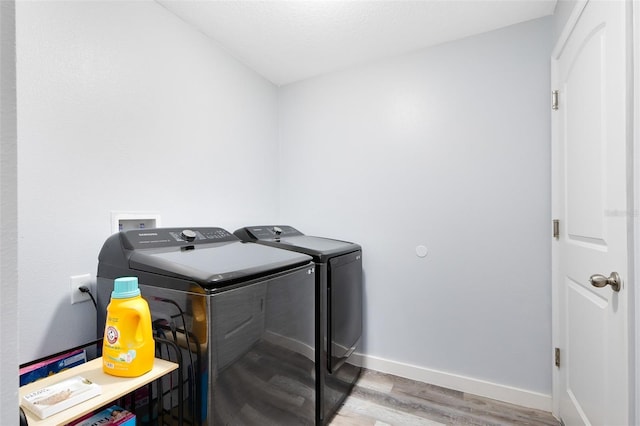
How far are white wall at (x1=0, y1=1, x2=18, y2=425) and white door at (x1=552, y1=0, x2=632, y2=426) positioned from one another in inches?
62.4

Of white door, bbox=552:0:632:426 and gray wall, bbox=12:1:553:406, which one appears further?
gray wall, bbox=12:1:553:406

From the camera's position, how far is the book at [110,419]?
3.13ft

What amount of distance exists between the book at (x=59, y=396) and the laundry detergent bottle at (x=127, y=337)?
0.08m

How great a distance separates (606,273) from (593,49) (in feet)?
3.12

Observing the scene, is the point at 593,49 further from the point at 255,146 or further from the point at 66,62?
the point at 66,62

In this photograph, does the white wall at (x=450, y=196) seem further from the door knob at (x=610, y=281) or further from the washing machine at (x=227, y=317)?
the washing machine at (x=227, y=317)

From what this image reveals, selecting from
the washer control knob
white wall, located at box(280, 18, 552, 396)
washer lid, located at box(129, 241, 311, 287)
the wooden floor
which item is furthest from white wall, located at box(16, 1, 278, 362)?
the wooden floor

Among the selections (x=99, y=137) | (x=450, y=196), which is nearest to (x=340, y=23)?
(x=450, y=196)

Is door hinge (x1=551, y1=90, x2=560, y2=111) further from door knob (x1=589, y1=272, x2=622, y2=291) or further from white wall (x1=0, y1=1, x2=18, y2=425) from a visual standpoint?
white wall (x1=0, y1=1, x2=18, y2=425)

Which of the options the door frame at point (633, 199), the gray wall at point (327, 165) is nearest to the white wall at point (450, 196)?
the gray wall at point (327, 165)

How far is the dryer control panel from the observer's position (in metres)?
1.30

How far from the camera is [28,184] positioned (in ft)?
3.94

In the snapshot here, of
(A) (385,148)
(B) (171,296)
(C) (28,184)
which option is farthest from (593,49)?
(C) (28,184)

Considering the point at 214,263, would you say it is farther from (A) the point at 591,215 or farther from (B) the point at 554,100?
(B) the point at 554,100
